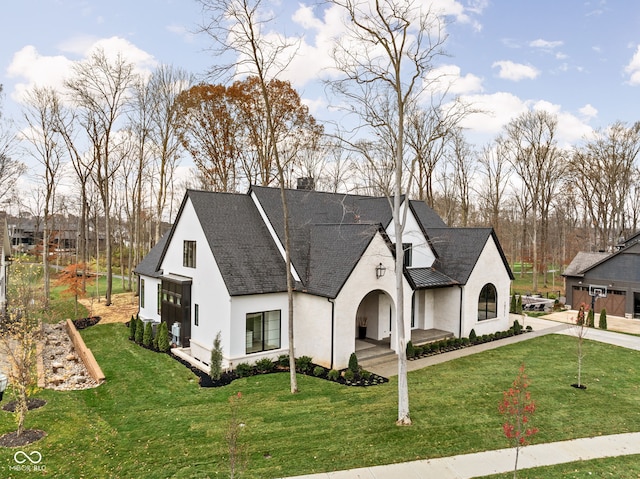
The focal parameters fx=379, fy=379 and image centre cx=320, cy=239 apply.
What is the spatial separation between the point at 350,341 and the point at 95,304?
20.0m

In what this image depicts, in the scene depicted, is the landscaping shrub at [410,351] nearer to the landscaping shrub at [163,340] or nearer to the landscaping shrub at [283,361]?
the landscaping shrub at [283,361]

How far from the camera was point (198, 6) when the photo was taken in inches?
407

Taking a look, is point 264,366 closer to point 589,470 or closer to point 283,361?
point 283,361

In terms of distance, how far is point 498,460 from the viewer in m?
7.75

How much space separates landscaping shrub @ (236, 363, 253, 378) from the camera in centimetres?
1284

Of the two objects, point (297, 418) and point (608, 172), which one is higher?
point (608, 172)

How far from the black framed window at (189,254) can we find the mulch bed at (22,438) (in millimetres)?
7766

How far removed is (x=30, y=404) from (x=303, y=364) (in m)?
7.97

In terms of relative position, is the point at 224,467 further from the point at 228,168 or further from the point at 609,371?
the point at 228,168

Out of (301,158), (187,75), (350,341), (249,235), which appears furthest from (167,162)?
(350,341)

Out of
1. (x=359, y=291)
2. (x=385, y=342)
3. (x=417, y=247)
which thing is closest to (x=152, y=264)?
(x=359, y=291)

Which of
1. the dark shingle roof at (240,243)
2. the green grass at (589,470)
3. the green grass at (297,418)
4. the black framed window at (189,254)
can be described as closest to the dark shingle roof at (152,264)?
the black framed window at (189,254)

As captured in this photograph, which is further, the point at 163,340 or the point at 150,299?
the point at 150,299

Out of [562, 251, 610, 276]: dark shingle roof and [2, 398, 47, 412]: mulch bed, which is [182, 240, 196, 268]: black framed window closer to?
[2, 398, 47, 412]: mulch bed
